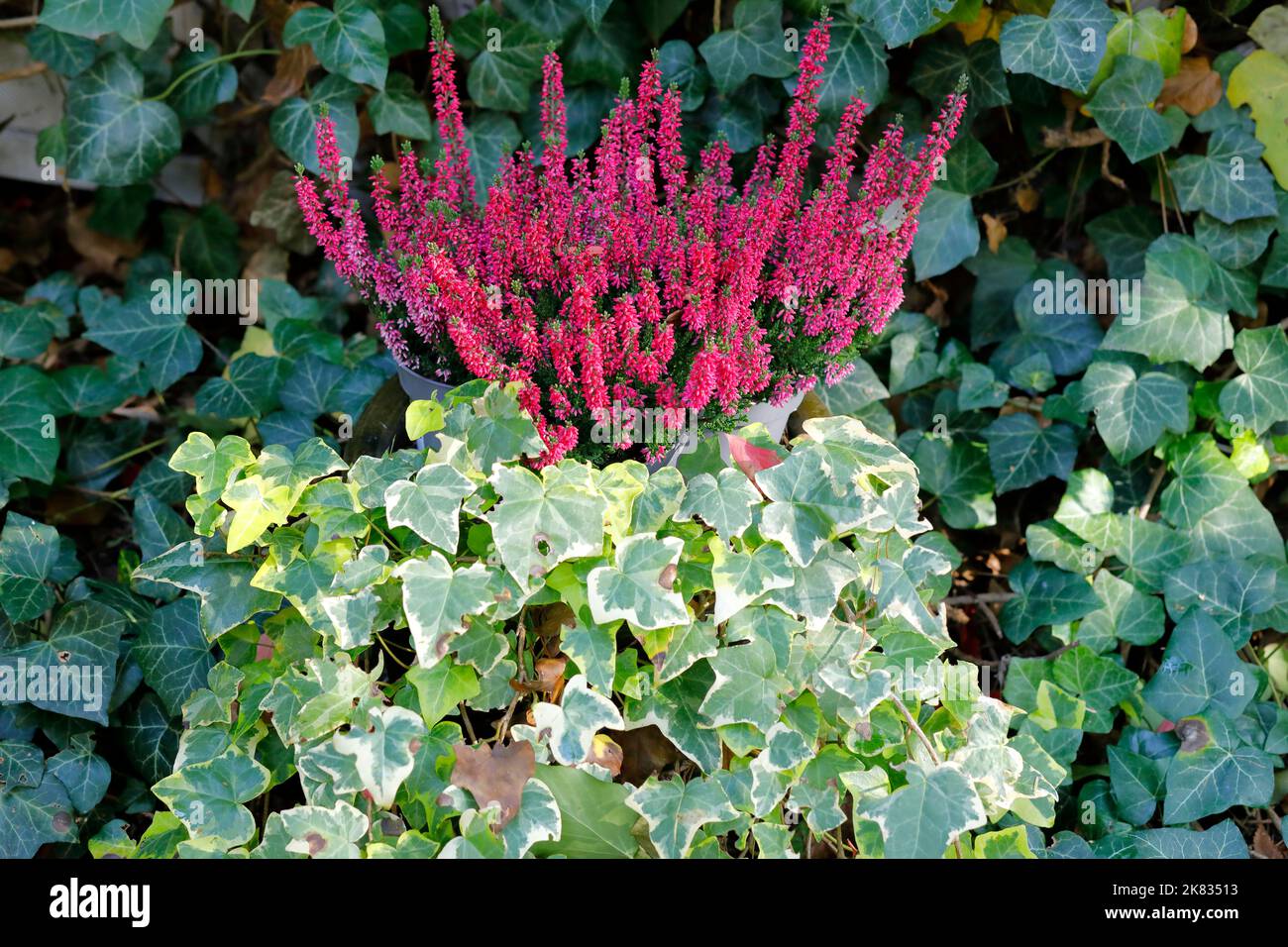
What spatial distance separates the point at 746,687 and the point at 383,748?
41 centimetres

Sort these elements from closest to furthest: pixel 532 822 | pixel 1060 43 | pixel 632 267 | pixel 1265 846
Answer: pixel 532 822 → pixel 632 267 → pixel 1265 846 → pixel 1060 43

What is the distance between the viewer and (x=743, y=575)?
1307 mm

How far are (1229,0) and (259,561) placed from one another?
1926 mm

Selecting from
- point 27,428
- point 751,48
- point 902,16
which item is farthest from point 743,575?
point 27,428

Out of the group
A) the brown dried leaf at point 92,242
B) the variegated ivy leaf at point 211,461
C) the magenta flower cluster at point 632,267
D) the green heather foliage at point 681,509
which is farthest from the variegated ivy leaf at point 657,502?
the brown dried leaf at point 92,242

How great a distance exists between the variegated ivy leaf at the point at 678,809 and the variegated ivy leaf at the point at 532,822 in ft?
0.34

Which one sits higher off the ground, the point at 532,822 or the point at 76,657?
the point at 76,657

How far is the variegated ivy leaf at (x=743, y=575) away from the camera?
1.29m

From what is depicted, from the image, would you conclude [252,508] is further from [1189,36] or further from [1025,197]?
[1189,36]

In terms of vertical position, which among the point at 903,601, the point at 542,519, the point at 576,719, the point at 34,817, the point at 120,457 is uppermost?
the point at 120,457

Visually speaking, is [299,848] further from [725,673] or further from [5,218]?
[5,218]

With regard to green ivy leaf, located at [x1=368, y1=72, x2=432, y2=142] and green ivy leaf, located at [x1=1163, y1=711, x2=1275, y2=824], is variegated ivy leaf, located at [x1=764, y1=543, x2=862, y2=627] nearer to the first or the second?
green ivy leaf, located at [x1=1163, y1=711, x2=1275, y2=824]

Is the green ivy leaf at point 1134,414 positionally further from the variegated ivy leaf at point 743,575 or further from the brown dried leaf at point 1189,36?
the variegated ivy leaf at point 743,575

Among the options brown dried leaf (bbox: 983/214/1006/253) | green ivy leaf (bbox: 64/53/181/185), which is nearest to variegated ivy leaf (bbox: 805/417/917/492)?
brown dried leaf (bbox: 983/214/1006/253)
